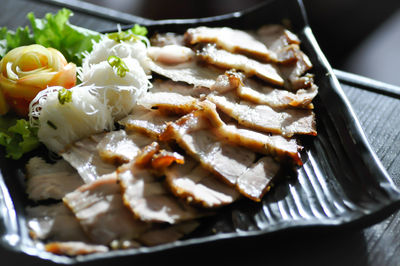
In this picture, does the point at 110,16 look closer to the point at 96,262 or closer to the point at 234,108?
the point at 234,108

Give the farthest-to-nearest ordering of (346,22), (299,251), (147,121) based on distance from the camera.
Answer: (346,22) → (147,121) → (299,251)

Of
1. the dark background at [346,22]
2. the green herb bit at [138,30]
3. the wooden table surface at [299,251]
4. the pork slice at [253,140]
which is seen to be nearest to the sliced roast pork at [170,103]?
the pork slice at [253,140]

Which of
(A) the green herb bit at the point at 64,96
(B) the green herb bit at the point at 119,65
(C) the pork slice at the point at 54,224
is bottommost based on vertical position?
(C) the pork slice at the point at 54,224

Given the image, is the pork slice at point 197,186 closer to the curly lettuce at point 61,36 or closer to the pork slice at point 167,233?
the pork slice at point 167,233

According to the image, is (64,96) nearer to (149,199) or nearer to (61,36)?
(149,199)

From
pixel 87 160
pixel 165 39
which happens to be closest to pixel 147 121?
pixel 87 160

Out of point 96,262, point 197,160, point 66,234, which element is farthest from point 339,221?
point 66,234

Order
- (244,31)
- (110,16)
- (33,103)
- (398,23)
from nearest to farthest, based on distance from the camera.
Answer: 1. (33,103)
2. (244,31)
3. (110,16)
4. (398,23)
